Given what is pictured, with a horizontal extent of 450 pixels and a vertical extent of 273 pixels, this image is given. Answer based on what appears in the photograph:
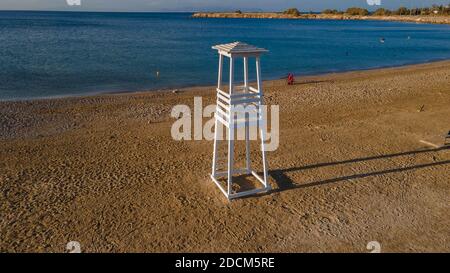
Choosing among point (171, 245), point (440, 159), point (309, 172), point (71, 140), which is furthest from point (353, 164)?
point (71, 140)

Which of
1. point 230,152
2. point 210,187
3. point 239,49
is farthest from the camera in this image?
point 210,187

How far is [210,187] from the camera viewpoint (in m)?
11.0

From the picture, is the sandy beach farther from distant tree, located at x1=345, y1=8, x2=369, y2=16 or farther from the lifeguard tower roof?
distant tree, located at x1=345, y1=8, x2=369, y2=16

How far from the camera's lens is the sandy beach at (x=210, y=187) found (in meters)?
8.70

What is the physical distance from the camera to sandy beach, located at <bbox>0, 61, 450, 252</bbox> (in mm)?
8695

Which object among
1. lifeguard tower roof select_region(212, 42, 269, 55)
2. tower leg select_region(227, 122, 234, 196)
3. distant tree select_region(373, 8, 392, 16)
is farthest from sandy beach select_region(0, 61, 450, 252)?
distant tree select_region(373, 8, 392, 16)

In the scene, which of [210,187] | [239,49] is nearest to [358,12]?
[210,187]

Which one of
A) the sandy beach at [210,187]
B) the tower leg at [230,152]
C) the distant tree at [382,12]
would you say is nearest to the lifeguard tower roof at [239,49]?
the tower leg at [230,152]

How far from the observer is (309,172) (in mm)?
12062

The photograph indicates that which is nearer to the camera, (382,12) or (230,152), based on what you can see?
(230,152)

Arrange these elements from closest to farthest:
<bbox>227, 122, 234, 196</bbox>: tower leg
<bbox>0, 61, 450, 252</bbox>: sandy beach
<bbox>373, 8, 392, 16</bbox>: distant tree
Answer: <bbox>0, 61, 450, 252</bbox>: sandy beach → <bbox>227, 122, 234, 196</bbox>: tower leg → <bbox>373, 8, 392, 16</bbox>: distant tree

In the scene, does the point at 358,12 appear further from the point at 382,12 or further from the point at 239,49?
the point at 239,49

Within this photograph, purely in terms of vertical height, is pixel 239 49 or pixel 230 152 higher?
pixel 239 49

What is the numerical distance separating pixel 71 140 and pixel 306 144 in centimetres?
956
